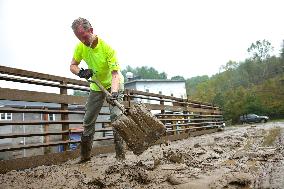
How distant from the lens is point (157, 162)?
3504mm

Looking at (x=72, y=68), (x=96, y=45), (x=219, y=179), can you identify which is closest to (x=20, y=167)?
(x=72, y=68)

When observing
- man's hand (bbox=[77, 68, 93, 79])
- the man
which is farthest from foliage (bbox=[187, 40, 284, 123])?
man's hand (bbox=[77, 68, 93, 79])

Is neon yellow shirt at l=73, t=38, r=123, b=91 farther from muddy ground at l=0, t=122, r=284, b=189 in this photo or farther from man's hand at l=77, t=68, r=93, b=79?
muddy ground at l=0, t=122, r=284, b=189

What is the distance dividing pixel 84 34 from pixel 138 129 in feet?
4.60

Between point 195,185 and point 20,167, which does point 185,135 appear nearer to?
point 20,167

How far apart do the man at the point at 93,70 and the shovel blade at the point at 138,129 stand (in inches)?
14.5

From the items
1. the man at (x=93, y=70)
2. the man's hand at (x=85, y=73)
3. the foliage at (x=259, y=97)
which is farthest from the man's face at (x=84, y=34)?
the foliage at (x=259, y=97)

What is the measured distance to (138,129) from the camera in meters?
3.53

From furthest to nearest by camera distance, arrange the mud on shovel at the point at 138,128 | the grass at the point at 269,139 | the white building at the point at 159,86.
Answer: the white building at the point at 159,86 < the grass at the point at 269,139 < the mud on shovel at the point at 138,128

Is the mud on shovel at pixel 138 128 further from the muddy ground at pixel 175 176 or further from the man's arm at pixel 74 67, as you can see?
the man's arm at pixel 74 67

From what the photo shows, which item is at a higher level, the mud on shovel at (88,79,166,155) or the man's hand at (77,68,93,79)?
the man's hand at (77,68,93,79)

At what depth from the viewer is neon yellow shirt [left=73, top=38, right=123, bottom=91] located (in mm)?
4098

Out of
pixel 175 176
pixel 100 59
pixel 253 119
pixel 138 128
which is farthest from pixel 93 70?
pixel 253 119

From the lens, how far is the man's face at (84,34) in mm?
3885
